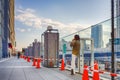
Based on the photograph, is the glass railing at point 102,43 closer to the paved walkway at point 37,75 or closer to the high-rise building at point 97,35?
the high-rise building at point 97,35

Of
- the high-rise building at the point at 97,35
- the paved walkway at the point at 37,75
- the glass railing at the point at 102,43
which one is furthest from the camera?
the paved walkway at the point at 37,75

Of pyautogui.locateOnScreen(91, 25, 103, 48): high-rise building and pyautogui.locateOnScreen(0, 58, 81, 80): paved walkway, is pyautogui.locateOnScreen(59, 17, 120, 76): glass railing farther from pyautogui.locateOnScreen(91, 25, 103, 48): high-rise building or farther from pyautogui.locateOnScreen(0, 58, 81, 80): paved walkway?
pyautogui.locateOnScreen(0, 58, 81, 80): paved walkway

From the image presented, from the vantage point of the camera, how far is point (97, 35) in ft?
50.4

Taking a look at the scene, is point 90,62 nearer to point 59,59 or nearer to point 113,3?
point 113,3

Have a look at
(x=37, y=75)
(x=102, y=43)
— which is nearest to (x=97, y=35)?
(x=102, y=43)

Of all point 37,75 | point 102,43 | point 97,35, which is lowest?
point 37,75

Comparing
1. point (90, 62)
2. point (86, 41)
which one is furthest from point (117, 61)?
point (86, 41)

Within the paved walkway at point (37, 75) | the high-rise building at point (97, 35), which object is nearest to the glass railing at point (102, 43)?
the high-rise building at point (97, 35)

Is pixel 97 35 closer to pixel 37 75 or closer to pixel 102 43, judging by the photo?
pixel 102 43

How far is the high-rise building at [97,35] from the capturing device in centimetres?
1480

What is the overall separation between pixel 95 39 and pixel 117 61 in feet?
11.1

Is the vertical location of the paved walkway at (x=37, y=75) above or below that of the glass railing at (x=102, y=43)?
below

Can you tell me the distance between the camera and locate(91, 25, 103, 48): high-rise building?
1480 centimetres

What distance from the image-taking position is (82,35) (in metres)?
18.7
